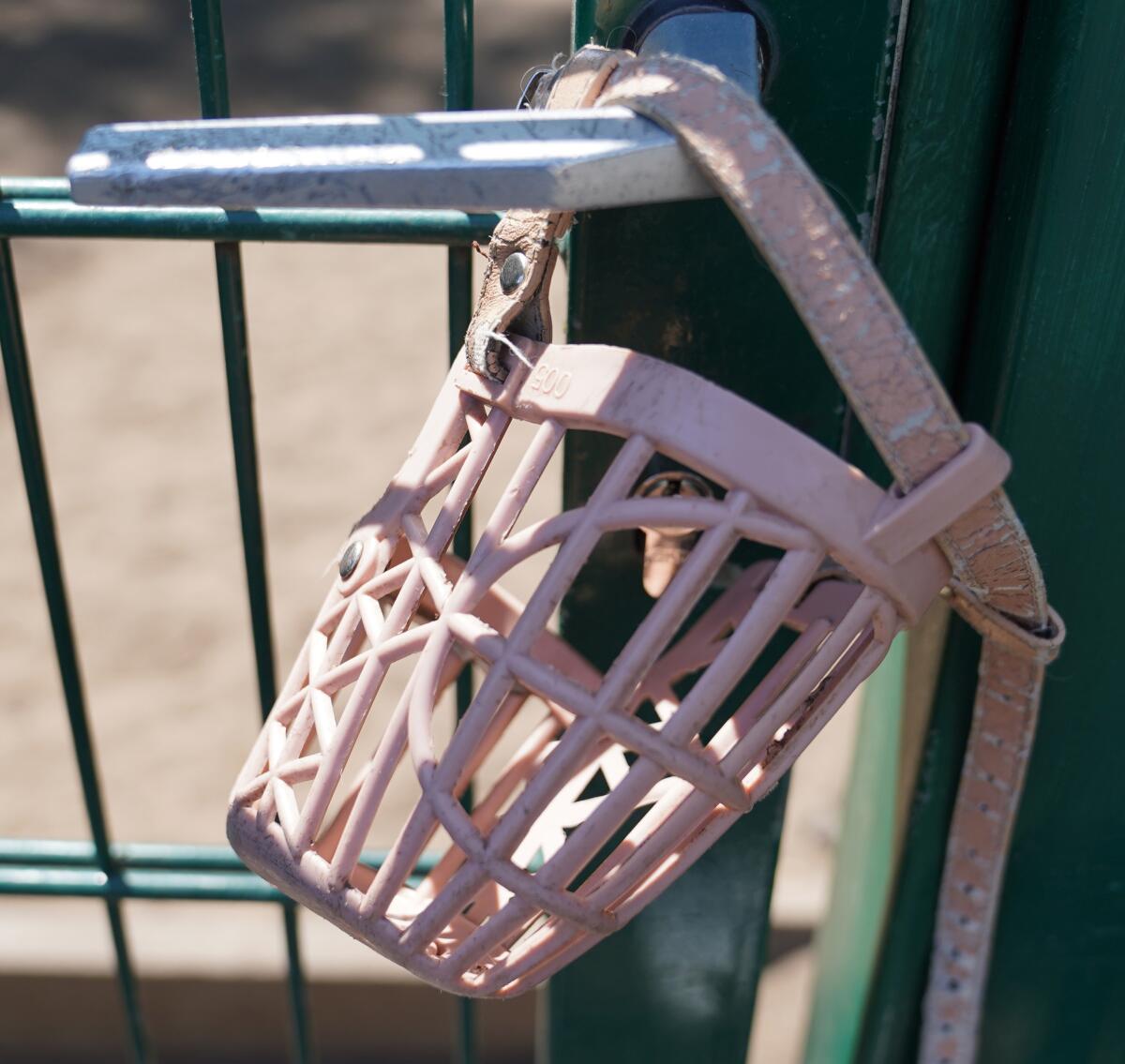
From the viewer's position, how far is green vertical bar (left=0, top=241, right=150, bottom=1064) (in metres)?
0.81

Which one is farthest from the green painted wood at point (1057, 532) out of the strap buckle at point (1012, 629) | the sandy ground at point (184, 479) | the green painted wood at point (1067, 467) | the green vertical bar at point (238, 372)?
the sandy ground at point (184, 479)

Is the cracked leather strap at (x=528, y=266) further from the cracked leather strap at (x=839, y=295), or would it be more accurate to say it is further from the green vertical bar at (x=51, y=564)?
the green vertical bar at (x=51, y=564)

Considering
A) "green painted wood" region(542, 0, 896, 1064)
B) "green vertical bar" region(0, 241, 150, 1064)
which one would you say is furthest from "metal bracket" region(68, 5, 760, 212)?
"green vertical bar" region(0, 241, 150, 1064)

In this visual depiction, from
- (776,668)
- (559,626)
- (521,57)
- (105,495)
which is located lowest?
(105,495)

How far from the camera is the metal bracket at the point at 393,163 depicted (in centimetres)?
49

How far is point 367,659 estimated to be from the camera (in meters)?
0.61

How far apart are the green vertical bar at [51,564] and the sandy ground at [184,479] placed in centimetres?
55

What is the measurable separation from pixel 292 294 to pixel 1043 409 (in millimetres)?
2525

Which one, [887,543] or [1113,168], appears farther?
[1113,168]

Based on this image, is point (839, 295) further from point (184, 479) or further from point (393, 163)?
point (184, 479)

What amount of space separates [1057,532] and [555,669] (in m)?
0.32

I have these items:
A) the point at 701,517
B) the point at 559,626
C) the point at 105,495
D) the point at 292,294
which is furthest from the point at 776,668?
the point at 292,294

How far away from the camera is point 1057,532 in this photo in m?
0.76

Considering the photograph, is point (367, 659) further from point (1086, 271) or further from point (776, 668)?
point (1086, 271)
